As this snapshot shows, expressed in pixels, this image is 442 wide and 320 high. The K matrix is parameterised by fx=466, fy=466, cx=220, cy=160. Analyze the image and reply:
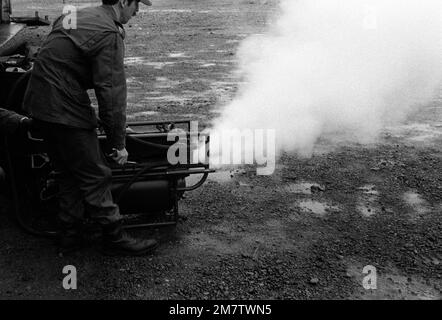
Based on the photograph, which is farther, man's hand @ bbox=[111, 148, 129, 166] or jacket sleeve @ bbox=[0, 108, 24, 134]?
jacket sleeve @ bbox=[0, 108, 24, 134]

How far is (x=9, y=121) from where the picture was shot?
11.3 ft

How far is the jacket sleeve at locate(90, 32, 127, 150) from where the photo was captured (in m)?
3.06

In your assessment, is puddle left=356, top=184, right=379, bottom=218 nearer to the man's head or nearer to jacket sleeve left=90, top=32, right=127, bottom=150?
jacket sleeve left=90, top=32, right=127, bottom=150

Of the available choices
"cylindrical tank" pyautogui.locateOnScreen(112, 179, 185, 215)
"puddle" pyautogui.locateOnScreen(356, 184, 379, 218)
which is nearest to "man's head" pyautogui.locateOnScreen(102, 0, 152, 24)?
"cylindrical tank" pyautogui.locateOnScreen(112, 179, 185, 215)

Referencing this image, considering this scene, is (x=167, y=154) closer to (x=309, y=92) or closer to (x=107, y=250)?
(x=107, y=250)

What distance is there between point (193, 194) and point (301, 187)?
113 cm

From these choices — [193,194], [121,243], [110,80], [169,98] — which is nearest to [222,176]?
[193,194]

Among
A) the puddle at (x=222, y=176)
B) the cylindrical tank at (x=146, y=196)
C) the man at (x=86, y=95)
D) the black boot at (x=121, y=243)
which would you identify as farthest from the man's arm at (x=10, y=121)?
the puddle at (x=222, y=176)

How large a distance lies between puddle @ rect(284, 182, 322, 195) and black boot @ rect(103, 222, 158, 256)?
175 centimetres

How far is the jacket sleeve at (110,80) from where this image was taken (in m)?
3.06

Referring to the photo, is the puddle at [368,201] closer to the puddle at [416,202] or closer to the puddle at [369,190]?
the puddle at [369,190]

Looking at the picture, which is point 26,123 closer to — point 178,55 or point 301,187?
point 301,187

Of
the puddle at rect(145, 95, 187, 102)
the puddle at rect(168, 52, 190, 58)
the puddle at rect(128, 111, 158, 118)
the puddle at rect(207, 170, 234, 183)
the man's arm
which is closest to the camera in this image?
the man's arm

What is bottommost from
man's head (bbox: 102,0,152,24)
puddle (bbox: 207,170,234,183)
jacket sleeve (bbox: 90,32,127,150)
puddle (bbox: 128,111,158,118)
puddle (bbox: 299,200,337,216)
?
puddle (bbox: 299,200,337,216)
